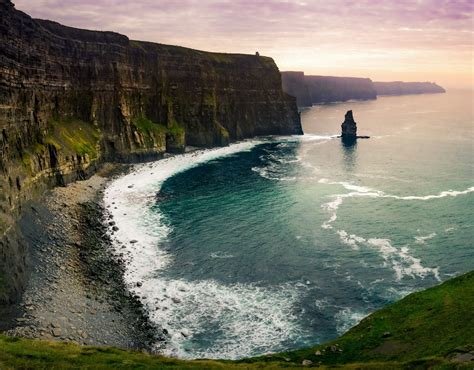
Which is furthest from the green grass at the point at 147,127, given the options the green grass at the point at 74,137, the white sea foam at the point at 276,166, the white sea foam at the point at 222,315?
the white sea foam at the point at 222,315

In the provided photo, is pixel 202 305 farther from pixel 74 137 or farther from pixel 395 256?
pixel 74 137

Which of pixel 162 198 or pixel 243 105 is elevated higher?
pixel 243 105

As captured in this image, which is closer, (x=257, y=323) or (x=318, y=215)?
(x=257, y=323)

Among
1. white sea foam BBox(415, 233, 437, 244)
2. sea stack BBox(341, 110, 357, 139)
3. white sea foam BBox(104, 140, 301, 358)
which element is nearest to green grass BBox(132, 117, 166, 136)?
white sea foam BBox(104, 140, 301, 358)

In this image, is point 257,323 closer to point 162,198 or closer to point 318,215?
point 318,215

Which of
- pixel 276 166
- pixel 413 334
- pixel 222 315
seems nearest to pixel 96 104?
pixel 276 166

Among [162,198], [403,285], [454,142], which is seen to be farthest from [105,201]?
[454,142]
